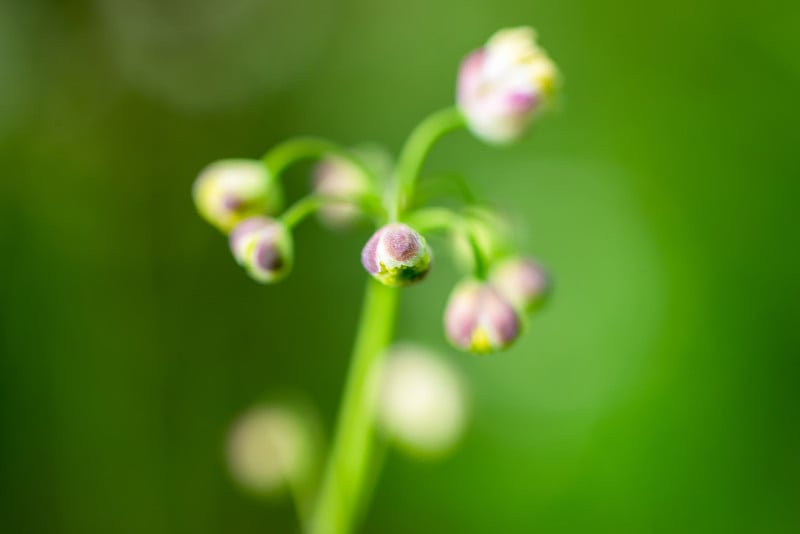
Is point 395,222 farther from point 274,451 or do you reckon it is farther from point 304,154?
point 274,451

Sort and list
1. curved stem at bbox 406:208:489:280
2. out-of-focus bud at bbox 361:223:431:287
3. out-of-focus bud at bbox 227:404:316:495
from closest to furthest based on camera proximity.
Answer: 1. out-of-focus bud at bbox 361:223:431:287
2. curved stem at bbox 406:208:489:280
3. out-of-focus bud at bbox 227:404:316:495

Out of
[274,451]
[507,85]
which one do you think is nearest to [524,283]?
[507,85]

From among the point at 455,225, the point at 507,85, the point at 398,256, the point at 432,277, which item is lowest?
the point at 398,256

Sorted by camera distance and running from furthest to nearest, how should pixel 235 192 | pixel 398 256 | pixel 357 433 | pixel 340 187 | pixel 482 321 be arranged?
pixel 357 433
pixel 340 187
pixel 235 192
pixel 482 321
pixel 398 256

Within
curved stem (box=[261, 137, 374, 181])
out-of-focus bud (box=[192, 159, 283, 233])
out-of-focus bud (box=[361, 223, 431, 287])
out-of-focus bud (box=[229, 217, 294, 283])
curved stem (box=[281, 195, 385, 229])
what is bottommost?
out-of-focus bud (box=[361, 223, 431, 287])

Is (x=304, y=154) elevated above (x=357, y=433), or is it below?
above

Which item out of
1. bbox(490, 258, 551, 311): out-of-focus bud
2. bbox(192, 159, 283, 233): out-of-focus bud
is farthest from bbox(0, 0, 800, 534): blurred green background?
bbox(192, 159, 283, 233): out-of-focus bud

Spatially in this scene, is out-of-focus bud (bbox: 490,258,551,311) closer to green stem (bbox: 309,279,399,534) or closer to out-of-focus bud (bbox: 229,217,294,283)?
green stem (bbox: 309,279,399,534)
